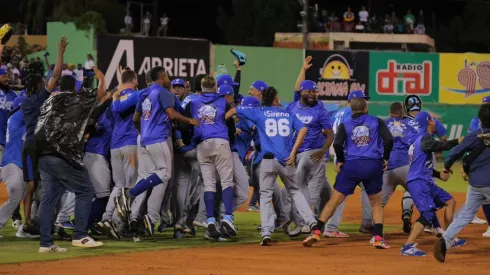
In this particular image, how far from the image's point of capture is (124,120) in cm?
1355

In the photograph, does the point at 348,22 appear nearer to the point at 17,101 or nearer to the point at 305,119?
the point at 305,119

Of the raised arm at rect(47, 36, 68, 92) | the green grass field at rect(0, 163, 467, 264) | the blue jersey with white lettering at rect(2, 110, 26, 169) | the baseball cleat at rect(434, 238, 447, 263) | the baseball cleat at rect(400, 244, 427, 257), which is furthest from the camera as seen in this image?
the blue jersey with white lettering at rect(2, 110, 26, 169)

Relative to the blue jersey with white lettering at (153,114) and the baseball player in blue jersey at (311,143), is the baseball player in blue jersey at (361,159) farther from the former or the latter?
the blue jersey with white lettering at (153,114)

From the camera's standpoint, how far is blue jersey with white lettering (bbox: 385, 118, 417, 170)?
570 inches

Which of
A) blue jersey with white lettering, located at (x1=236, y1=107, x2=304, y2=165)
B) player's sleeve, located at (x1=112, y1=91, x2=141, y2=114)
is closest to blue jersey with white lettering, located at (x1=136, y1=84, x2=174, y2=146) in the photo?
player's sleeve, located at (x1=112, y1=91, x2=141, y2=114)

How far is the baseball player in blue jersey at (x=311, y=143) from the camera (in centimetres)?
1385

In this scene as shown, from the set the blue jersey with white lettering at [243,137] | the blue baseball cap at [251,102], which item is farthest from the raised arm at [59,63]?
the blue jersey with white lettering at [243,137]

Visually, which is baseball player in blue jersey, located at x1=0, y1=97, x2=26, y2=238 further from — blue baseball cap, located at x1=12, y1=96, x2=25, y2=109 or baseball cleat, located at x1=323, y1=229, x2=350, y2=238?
baseball cleat, located at x1=323, y1=229, x2=350, y2=238

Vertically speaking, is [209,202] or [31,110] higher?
[31,110]

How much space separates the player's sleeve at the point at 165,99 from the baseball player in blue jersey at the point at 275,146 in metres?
0.90

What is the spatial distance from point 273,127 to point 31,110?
331 cm

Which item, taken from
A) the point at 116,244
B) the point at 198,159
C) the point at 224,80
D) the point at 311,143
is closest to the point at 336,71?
the point at 224,80

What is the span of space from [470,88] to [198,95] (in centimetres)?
2267

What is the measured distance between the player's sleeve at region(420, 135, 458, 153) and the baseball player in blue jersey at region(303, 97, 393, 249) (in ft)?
1.90
